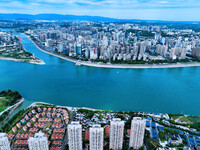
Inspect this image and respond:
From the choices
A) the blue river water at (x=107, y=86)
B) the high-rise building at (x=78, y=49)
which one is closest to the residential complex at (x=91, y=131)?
the blue river water at (x=107, y=86)

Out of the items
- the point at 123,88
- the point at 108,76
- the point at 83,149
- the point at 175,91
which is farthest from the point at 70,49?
the point at 83,149

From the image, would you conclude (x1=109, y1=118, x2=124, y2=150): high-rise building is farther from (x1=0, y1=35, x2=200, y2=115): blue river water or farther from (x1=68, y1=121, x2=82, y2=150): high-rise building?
(x1=0, y1=35, x2=200, y2=115): blue river water

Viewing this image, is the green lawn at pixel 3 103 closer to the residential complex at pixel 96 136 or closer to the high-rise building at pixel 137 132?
the residential complex at pixel 96 136

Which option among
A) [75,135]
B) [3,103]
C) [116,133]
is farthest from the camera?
[3,103]

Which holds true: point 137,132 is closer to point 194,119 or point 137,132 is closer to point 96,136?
point 96,136

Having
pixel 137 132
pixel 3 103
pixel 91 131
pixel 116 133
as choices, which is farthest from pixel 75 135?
pixel 3 103
